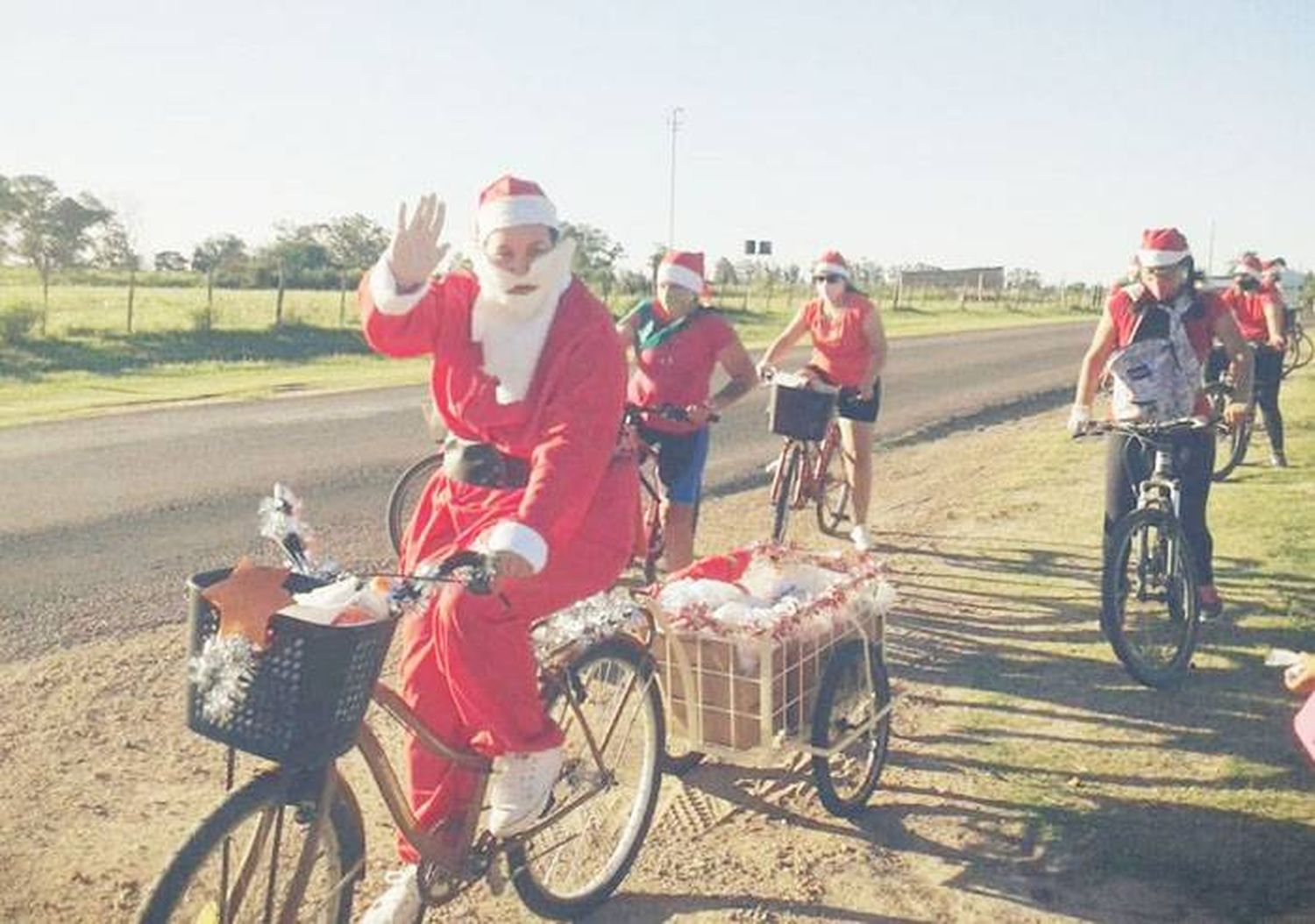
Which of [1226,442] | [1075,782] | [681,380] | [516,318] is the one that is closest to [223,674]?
[516,318]

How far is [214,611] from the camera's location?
100 inches

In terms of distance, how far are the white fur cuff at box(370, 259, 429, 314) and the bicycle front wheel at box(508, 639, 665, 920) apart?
1174 millimetres

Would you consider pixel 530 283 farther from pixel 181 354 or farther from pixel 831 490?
pixel 181 354

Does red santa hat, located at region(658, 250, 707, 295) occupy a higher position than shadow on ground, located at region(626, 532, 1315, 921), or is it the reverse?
red santa hat, located at region(658, 250, 707, 295)

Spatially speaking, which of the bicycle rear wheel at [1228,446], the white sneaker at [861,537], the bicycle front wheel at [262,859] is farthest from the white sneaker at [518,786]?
the bicycle rear wheel at [1228,446]

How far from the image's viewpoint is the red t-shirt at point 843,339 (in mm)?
8391

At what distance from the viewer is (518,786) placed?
344 centimetres

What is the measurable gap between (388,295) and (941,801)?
9.31 ft

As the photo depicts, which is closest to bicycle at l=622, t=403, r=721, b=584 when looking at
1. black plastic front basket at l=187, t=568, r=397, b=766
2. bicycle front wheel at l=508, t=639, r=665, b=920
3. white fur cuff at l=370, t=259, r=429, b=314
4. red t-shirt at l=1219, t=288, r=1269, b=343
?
bicycle front wheel at l=508, t=639, r=665, b=920

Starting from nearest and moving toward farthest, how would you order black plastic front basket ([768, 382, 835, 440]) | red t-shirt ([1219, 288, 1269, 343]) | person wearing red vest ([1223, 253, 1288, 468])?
black plastic front basket ([768, 382, 835, 440]), person wearing red vest ([1223, 253, 1288, 468]), red t-shirt ([1219, 288, 1269, 343])

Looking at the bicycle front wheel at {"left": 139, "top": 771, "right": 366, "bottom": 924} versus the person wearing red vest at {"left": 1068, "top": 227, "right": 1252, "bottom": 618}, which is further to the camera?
the person wearing red vest at {"left": 1068, "top": 227, "right": 1252, "bottom": 618}

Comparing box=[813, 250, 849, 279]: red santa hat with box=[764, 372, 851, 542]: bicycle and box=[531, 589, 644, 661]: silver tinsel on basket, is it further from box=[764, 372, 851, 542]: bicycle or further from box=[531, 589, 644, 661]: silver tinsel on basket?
box=[531, 589, 644, 661]: silver tinsel on basket

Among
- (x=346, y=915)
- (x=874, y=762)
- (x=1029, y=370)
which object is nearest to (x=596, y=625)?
(x=346, y=915)

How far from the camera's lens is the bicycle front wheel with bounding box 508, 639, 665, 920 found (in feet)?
12.3
